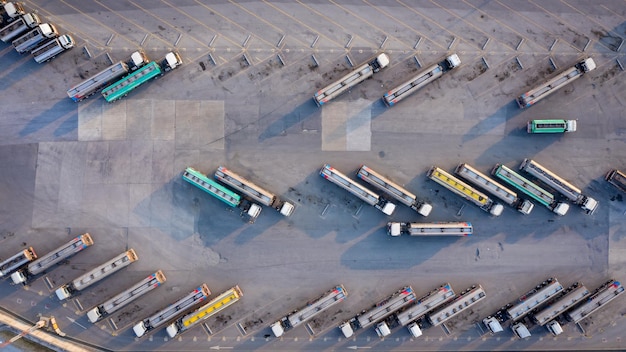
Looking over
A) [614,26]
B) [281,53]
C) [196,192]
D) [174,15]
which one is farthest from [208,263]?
[614,26]

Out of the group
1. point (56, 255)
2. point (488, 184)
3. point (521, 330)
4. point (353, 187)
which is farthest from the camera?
point (521, 330)

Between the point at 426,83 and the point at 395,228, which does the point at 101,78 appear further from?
the point at 395,228

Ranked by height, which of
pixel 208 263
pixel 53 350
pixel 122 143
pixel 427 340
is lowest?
pixel 53 350

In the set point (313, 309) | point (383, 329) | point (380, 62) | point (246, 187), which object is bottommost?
point (383, 329)

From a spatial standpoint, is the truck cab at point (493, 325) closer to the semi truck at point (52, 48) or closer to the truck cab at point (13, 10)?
the semi truck at point (52, 48)

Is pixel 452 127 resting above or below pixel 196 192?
above

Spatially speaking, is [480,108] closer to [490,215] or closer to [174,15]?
[490,215]

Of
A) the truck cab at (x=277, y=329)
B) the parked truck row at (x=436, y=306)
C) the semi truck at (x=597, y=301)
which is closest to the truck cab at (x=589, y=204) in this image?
the semi truck at (x=597, y=301)

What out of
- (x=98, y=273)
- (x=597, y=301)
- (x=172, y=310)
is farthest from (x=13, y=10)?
(x=597, y=301)
